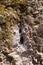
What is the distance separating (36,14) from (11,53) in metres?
0.59

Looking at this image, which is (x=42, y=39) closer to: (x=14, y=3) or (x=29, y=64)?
(x=29, y=64)

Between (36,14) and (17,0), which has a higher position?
(17,0)

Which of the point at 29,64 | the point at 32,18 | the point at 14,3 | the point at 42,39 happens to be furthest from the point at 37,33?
the point at 14,3

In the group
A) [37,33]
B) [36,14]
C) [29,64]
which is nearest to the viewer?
[29,64]

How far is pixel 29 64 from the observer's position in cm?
202

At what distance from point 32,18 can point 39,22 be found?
11cm

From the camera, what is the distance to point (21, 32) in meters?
2.25

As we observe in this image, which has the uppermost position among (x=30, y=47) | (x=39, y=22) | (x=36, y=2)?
(x=36, y=2)

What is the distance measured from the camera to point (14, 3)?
2.38 meters

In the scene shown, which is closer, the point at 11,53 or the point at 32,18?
the point at 11,53

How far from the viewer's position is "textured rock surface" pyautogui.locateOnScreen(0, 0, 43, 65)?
6.75ft

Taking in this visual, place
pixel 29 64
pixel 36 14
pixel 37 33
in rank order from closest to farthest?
pixel 29 64, pixel 37 33, pixel 36 14

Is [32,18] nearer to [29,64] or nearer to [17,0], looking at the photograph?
[17,0]

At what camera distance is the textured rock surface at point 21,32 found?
206cm
